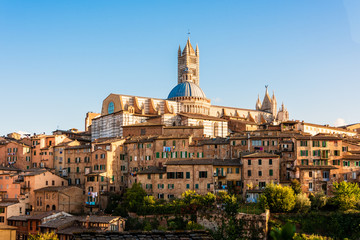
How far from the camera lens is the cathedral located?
84812 millimetres

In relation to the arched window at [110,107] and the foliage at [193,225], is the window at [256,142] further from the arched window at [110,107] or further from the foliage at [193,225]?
the arched window at [110,107]

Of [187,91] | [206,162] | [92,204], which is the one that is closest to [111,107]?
[187,91]

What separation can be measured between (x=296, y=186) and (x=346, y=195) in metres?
6.18

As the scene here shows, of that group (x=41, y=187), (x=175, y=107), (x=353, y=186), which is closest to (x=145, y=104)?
(x=175, y=107)

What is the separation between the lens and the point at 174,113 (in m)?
90.0

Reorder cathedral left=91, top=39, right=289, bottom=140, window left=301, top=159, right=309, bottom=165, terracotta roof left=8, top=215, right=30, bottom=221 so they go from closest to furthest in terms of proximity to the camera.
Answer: terracotta roof left=8, top=215, right=30, bottom=221 → window left=301, top=159, right=309, bottom=165 → cathedral left=91, top=39, right=289, bottom=140

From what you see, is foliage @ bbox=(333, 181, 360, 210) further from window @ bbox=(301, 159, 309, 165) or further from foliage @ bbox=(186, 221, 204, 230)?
foliage @ bbox=(186, 221, 204, 230)

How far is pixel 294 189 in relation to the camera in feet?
186

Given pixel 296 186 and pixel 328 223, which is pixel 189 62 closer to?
pixel 296 186

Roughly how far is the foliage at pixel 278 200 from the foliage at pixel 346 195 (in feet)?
17.2

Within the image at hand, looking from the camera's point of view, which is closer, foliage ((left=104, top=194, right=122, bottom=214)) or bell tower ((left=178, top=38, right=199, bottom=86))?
foliage ((left=104, top=194, right=122, bottom=214))

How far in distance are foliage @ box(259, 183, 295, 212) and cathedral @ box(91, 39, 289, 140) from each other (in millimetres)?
23798

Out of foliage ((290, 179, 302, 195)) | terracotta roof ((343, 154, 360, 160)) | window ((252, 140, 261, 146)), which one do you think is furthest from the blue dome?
foliage ((290, 179, 302, 195))

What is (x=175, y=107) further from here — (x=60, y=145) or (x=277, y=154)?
(x=277, y=154)
